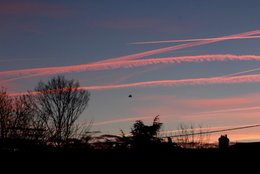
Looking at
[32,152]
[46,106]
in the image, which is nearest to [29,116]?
[46,106]

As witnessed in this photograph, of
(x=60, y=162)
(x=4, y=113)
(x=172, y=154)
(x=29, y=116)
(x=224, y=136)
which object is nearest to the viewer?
(x=60, y=162)

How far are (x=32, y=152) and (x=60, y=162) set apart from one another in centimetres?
73

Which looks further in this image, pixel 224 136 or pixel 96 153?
pixel 224 136

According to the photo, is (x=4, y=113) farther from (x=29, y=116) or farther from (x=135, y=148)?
(x=135, y=148)

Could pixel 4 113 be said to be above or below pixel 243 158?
above

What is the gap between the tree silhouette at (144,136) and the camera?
343 inches

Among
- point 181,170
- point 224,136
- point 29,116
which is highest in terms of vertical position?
point 29,116

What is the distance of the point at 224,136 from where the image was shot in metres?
13.3

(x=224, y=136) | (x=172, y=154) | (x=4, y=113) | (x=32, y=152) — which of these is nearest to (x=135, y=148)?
(x=172, y=154)

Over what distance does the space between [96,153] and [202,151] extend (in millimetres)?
2599

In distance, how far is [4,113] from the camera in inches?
1682

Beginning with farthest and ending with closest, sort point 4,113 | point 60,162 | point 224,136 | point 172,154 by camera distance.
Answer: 1. point 4,113
2. point 224,136
3. point 172,154
4. point 60,162

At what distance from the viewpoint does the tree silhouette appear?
8704 millimetres

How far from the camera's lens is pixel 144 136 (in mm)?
9742
